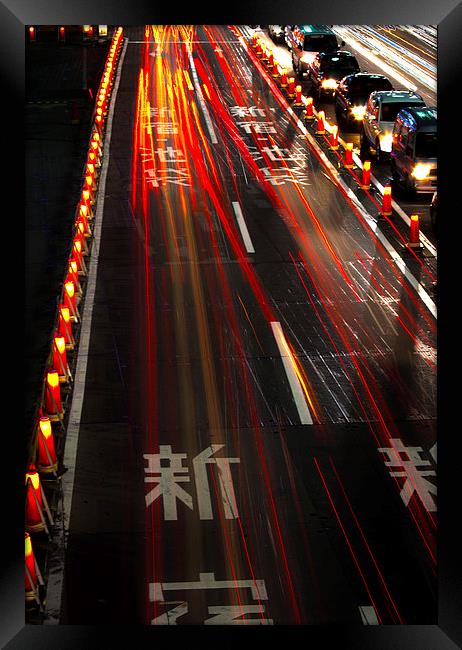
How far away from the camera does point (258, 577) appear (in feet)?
36.6

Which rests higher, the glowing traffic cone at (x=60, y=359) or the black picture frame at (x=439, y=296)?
the black picture frame at (x=439, y=296)

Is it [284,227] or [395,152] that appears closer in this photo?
[284,227]

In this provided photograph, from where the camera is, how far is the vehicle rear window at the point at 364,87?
33.7 metres

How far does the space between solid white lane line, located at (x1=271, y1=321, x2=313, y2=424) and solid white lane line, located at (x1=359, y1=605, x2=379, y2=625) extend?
4.48 meters

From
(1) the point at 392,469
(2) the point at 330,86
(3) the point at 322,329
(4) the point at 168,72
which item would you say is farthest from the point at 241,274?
(4) the point at 168,72

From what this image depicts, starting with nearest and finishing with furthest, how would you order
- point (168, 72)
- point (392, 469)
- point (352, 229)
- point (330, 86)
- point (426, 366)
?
point (392, 469) → point (426, 366) → point (352, 229) → point (330, 86) → point (168, 72)

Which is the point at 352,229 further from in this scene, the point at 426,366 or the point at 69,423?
the point at 69,423

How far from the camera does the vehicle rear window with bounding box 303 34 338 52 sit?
4297 centimetres

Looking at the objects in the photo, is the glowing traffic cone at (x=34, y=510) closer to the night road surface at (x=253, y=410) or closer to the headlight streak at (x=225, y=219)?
the night road surface at (x=253, y=410)

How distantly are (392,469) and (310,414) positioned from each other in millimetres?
1929

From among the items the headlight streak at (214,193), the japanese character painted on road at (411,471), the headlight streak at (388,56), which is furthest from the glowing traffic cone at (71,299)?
the headlight streak at (388,56)

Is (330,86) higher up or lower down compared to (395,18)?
lower down

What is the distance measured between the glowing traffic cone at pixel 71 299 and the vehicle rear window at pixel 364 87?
1688 centimetres

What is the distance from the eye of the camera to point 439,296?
6.72 m
